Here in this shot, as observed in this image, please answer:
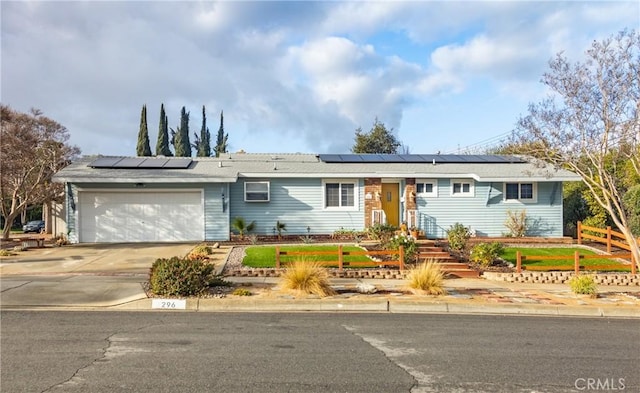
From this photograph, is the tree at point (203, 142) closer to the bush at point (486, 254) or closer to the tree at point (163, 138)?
the tree at point (163, 138)

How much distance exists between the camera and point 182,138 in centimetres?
5044

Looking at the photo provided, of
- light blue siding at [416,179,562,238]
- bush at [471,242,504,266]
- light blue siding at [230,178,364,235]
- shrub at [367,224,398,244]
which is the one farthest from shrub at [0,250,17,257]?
bush at [471,242,504,266]

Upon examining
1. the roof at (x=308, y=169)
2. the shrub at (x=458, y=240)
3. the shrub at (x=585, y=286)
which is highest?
the roof at (x=308, y=169)

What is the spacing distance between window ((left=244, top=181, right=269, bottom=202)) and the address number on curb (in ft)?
34.4

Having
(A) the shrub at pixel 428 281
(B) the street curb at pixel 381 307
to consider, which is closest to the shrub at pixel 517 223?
(B) the street curb at pixel 381 307

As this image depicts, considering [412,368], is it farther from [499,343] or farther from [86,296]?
[86,296]

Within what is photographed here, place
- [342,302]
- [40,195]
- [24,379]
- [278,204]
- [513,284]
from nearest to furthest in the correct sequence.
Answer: [24,379]
[342,302]
[513,284]
[278,204]
[40,195]

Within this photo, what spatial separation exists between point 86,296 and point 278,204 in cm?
1061

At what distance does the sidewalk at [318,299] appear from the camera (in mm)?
9852

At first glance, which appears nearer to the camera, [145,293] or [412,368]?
[412,368]

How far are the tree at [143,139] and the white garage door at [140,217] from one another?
89.4ft

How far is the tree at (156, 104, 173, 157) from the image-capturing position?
158ft

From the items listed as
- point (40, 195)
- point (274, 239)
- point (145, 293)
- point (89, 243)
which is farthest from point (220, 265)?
point (40, 195)

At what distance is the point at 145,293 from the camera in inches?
410
